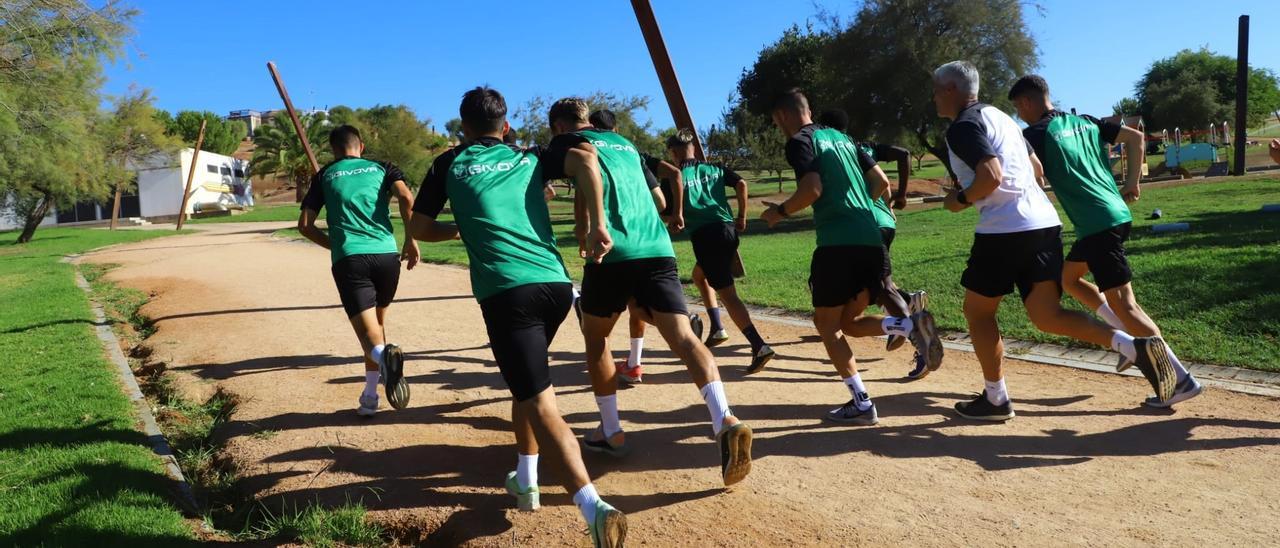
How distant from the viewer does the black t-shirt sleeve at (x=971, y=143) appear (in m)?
4.31

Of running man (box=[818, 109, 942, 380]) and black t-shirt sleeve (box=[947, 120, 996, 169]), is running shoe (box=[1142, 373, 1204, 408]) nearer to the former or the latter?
running man (box=[818, 109, 942, 380])

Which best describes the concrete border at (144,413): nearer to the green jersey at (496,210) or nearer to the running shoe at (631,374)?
the green jersey at (496,210)

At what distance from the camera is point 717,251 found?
6.65 m

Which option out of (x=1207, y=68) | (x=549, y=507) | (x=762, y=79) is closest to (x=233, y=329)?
(x=549, y=507)

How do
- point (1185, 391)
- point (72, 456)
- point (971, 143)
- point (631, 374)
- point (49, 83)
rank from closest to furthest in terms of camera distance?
point (971, 143) < point (72, 456) < point (1185, 391) < point (631, 374) < point (49, 83)

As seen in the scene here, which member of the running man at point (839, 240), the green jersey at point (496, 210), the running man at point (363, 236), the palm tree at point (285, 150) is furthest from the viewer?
the palm tree at point (285, 150)

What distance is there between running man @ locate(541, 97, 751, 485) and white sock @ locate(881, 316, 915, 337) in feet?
4.81

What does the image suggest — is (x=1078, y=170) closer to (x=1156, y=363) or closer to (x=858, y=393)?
(x=1156, y=363)

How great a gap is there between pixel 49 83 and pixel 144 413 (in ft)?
33.2

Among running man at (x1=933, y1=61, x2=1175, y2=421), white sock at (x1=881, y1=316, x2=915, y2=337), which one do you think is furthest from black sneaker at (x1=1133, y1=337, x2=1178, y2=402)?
white sock at (x1=881, y1=316, x2=915, y2=337)

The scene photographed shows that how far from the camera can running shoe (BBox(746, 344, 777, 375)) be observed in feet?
19.1

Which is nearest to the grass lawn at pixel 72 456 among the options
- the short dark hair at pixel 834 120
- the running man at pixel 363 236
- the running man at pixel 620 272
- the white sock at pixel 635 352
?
the running man at pixel 363 236

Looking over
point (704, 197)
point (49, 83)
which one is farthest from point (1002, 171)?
point (49, 83)

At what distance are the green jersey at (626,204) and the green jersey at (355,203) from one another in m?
1.89
